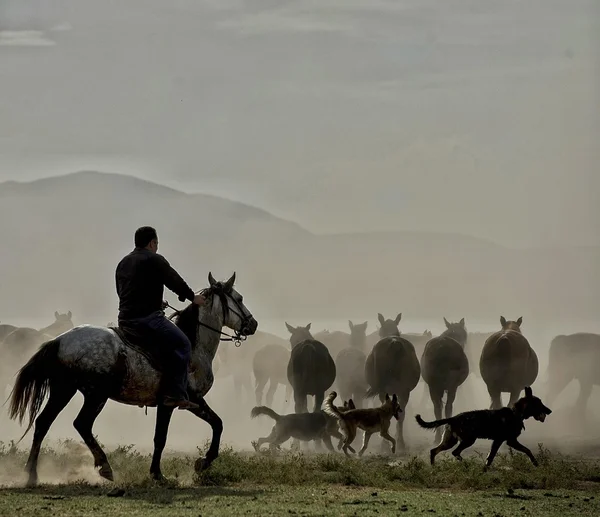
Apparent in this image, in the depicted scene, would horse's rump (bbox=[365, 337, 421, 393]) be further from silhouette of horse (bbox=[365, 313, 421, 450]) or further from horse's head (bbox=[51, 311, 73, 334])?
horse's head (bbox=[51, 311, 73, 334])

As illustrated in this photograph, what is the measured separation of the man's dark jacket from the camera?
1498 centimetres

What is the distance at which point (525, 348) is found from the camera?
97.8 ft

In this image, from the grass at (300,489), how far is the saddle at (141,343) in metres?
1.32

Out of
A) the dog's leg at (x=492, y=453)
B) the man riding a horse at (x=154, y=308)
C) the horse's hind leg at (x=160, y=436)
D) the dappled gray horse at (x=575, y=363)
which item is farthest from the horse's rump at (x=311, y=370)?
the man riding a horse at (x=154, y=308)

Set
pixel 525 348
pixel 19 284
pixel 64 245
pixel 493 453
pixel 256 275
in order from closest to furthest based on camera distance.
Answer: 1. pixel 493 453
2. pixel 525 348
3. pixel 256 275
4. pixel 19 284
5. pixel 64 245

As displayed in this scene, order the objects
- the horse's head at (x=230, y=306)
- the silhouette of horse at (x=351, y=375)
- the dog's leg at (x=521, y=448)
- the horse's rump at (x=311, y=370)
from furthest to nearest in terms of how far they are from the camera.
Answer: the silhouette of horse at (x=351, y=375) < the horse's rump at (x=311, y=370) < the dog's leg at (x=521, y=448) < the horse's head at (x=230, y=306)

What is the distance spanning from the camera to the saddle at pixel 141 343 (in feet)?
49.1

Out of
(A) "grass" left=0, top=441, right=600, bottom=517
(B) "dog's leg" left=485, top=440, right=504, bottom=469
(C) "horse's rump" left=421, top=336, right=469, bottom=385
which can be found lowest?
(A) "grass" left=0, top=441, right=600, bottom=517

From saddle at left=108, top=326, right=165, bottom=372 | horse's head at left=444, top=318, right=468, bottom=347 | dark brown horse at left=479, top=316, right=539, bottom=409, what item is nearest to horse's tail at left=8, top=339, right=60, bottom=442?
saddle at left=108, top=326, right=165, bottom=372

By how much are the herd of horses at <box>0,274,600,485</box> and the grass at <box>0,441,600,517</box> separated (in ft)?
1.88

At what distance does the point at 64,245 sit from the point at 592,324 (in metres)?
89.7

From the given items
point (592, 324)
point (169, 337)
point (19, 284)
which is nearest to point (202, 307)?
point (169, 337)

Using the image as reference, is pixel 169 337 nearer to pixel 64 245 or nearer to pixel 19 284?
pixel 19 284

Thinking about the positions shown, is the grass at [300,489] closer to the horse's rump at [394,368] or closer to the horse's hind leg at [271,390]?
the horse's rump at [394,368]
